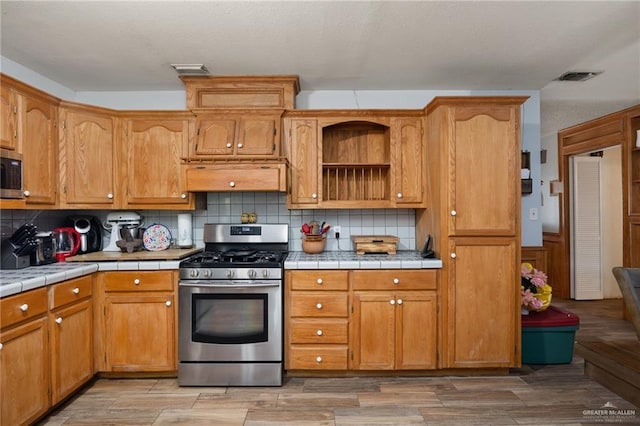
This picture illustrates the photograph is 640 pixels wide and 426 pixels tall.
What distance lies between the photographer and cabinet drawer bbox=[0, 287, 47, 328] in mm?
1921

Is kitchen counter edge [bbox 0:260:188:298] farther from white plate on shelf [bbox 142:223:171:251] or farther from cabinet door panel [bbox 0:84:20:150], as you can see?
cabinet door panel [bbox 0:84:20:150]

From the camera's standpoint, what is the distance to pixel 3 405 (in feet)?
6.26

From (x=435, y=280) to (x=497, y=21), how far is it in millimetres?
1748

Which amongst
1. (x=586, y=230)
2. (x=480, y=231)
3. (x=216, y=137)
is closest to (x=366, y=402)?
(x=480, y=231)

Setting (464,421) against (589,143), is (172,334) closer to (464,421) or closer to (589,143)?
(464,421)

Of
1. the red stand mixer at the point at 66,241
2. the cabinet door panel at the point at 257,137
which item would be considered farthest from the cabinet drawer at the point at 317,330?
the red stand mixer at the point at 66,241

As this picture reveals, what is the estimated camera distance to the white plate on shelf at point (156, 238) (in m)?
3.24

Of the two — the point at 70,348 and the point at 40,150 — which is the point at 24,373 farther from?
the point at 40,150

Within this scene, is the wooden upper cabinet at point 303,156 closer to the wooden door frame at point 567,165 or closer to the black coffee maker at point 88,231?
the black coffee maker at point 88,231

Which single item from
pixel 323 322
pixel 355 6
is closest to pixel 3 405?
pixel 323 322

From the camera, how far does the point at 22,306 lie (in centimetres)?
203

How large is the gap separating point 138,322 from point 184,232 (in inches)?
33.2

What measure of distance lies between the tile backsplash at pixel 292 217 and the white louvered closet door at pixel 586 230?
3.26 m

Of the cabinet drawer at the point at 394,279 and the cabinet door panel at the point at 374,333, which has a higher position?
the cabinet drawer at the point at 394,279
